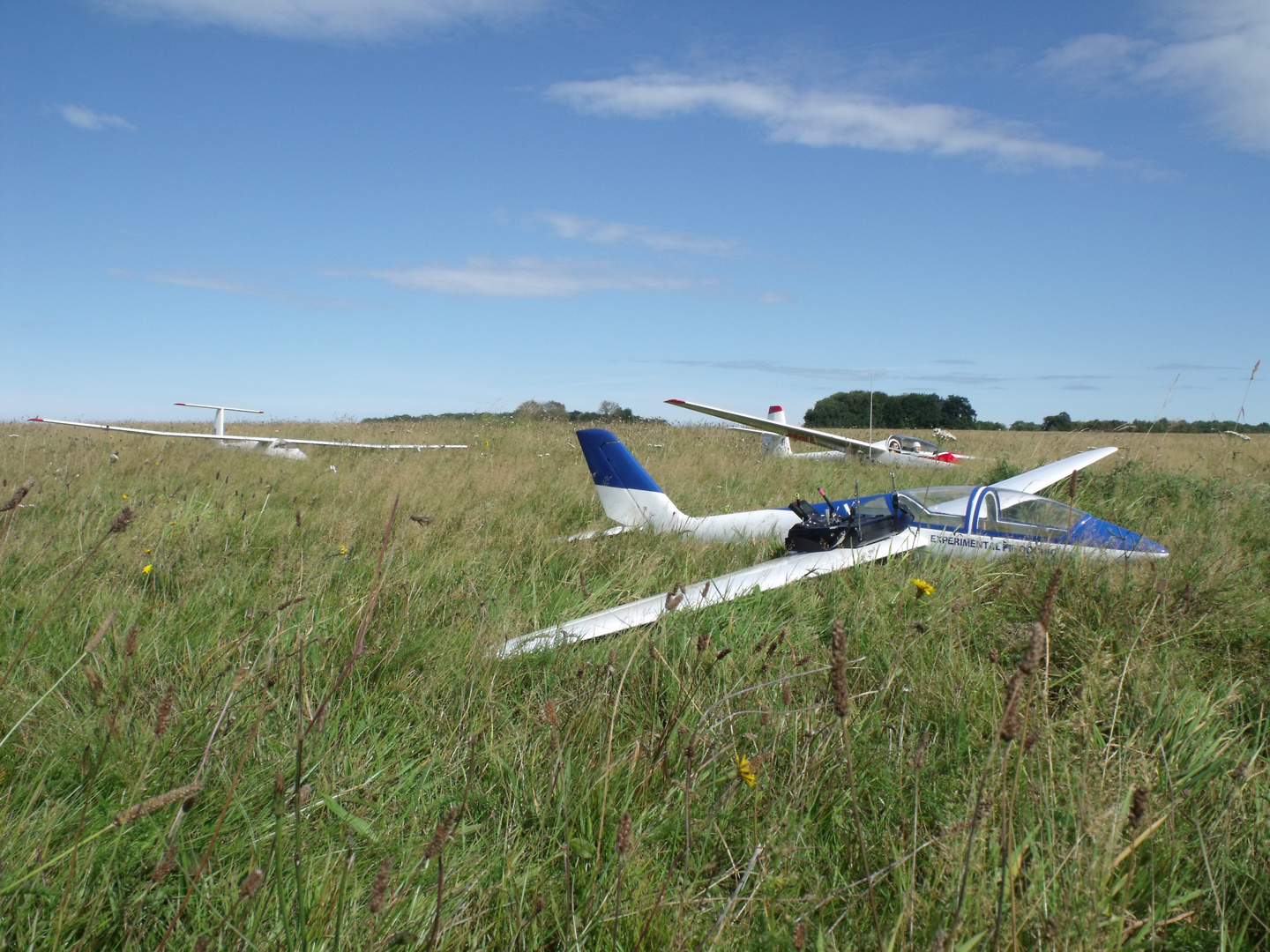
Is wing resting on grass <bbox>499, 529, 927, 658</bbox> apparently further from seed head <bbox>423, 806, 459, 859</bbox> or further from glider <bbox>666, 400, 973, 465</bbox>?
glider <bbox>666, 400, 973, 465</bbox>

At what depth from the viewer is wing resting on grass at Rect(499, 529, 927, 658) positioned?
9.84ft

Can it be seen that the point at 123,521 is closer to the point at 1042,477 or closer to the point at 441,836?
the point at 441,836

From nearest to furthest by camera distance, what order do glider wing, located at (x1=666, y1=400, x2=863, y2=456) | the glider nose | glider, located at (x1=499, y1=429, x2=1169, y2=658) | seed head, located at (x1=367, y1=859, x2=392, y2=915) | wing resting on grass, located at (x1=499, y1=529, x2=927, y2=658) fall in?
seed head, located at (x1=367, y1=859, x2=392, y2=915) → wing resting on grass, located at (x1=499, y1=529, x2=927, y2=658) → glider, located at (x1=499, y1=429, x2=1169, y2=658) → the glider nose → glider wing, located at (x1=666, y1=400, x2=863, y2=456)

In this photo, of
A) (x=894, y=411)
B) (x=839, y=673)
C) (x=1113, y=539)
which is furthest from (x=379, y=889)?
(x=894, y=411)

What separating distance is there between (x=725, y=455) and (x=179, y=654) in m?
11.0

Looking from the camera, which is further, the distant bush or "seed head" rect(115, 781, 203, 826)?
the distant bush

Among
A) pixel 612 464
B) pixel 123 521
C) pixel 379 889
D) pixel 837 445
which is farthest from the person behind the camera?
pixel 837 445

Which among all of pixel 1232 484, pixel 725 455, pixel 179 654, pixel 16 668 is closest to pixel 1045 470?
pixel 1232 484

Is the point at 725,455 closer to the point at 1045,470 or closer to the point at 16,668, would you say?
the point at 1045,470

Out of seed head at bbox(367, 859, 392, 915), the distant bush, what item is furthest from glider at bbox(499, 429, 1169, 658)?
the distant bush

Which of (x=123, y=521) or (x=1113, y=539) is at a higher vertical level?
(x=123, y=521)

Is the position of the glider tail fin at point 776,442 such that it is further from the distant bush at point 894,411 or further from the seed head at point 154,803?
the distant bush at point 894,411

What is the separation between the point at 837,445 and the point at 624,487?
984 centimetres

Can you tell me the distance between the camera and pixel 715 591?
11.8 feet
